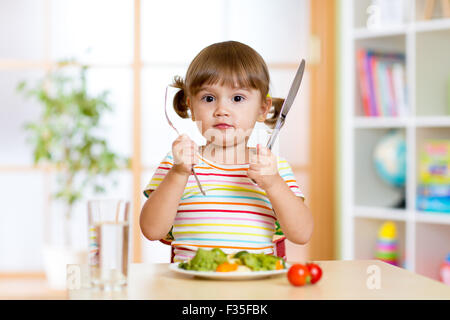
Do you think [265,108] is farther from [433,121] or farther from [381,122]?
[381,122]

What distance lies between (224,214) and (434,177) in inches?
70.1

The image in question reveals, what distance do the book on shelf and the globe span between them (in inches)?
4.8

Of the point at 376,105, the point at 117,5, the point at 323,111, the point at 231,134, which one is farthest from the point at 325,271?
the point at 117,5

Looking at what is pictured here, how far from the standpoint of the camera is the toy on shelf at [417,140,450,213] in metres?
2.71

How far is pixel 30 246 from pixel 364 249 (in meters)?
1.94

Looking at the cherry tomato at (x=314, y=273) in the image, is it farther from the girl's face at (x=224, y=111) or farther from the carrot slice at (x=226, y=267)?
the girl's face at (x=224, y=111)

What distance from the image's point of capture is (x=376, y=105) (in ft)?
9.77

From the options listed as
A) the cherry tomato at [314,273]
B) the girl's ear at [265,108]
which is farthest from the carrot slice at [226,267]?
the girl's ear at [265,108]

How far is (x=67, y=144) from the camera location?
136 inches

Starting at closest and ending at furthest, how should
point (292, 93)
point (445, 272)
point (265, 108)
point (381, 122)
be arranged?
point (292, 93) → point (265, 108) → point (445, 272) → point (381, 122)

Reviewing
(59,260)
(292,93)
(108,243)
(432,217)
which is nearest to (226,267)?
(108,243)

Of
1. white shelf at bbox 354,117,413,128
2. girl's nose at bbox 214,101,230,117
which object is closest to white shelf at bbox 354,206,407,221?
white shelf at bbox 354,117,413,128

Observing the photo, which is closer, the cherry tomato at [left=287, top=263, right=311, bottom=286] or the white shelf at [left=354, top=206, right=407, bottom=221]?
the cherry tomato at [left=287, top=263, right=311, bottom=286]

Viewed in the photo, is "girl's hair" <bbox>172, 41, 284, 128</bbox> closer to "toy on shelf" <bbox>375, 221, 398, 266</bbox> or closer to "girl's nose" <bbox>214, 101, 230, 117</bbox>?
"girl's nose" <bbox>214, 101, 230, 117</bbox>
